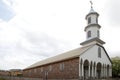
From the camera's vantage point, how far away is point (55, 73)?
44.6m

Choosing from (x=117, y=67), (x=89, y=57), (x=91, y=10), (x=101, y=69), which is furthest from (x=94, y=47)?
(x=117, y=67)

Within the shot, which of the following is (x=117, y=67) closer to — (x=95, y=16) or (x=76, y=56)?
(x=95, y=16)

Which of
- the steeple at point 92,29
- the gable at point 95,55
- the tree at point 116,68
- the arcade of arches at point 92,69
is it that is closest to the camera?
the arcade of arches at point 92,69

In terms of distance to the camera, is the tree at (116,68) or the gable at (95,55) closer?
the gable at (95,55)

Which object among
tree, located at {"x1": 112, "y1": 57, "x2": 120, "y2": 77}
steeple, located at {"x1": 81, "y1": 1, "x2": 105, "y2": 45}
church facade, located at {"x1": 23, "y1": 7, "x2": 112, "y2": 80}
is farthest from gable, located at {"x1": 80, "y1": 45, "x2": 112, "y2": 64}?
tree, located at {"x1": 112, "y1": 57, "x2": 120, "y2": 77}

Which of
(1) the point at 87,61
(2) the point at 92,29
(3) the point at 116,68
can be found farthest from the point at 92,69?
(3) the point at 116,68

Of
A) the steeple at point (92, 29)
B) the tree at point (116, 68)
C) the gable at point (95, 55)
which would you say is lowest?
the tree at point (116, 68)

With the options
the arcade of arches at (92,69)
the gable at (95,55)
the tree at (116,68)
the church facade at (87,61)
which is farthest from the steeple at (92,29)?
the tree at (116,68)

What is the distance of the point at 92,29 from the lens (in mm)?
44969

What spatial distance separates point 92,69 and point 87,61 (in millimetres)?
2107

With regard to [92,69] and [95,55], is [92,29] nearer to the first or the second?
[95,55]

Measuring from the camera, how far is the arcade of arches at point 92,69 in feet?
124

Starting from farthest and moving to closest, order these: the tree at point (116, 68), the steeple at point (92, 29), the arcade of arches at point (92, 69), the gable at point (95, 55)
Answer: the tree at point (116, 68), the steeple at point (92, 29), the gable at point (95, 55), the arcade of arches at point (92, 69)

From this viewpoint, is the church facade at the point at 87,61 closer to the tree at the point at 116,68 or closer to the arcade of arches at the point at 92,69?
the arcade of arches at the point at 92,69
